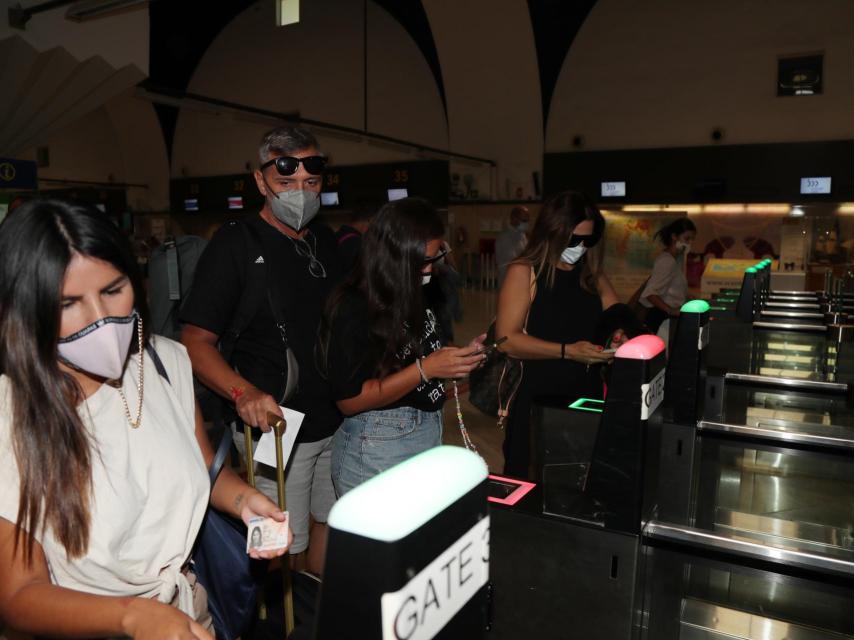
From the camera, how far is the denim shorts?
2.00 m

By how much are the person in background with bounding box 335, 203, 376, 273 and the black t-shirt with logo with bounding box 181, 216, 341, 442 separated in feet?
0.58

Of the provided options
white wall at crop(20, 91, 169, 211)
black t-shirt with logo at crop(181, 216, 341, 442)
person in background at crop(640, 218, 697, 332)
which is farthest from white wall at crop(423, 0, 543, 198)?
black t-shirt with logo at crop(181, 216, 341, 442)

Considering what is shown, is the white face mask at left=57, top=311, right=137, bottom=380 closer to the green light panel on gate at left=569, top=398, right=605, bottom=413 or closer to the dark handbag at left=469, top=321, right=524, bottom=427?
the green light panel on gate at left=569, top=398, right=605, bottom=413

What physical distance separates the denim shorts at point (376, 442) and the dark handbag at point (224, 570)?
59 centimetres

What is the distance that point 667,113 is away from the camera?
13.3 meters

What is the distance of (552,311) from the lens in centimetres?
263

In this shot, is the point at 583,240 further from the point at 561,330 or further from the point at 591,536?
the point at 591,536

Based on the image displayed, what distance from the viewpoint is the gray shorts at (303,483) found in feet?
A: 7.13

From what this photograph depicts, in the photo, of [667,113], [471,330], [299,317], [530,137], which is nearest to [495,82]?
[530,137]

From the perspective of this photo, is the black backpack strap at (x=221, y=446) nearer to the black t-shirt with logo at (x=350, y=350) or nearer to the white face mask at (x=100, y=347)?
the white face mask at (x=100, y=347)

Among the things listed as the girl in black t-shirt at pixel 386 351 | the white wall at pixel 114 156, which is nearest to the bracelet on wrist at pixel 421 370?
the girl in black t-shirt at pixel 386 351

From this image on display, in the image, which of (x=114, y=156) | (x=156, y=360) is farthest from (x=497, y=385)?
(x=114, y=156)

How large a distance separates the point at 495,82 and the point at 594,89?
204cm

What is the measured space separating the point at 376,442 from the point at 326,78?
54.2 ft
